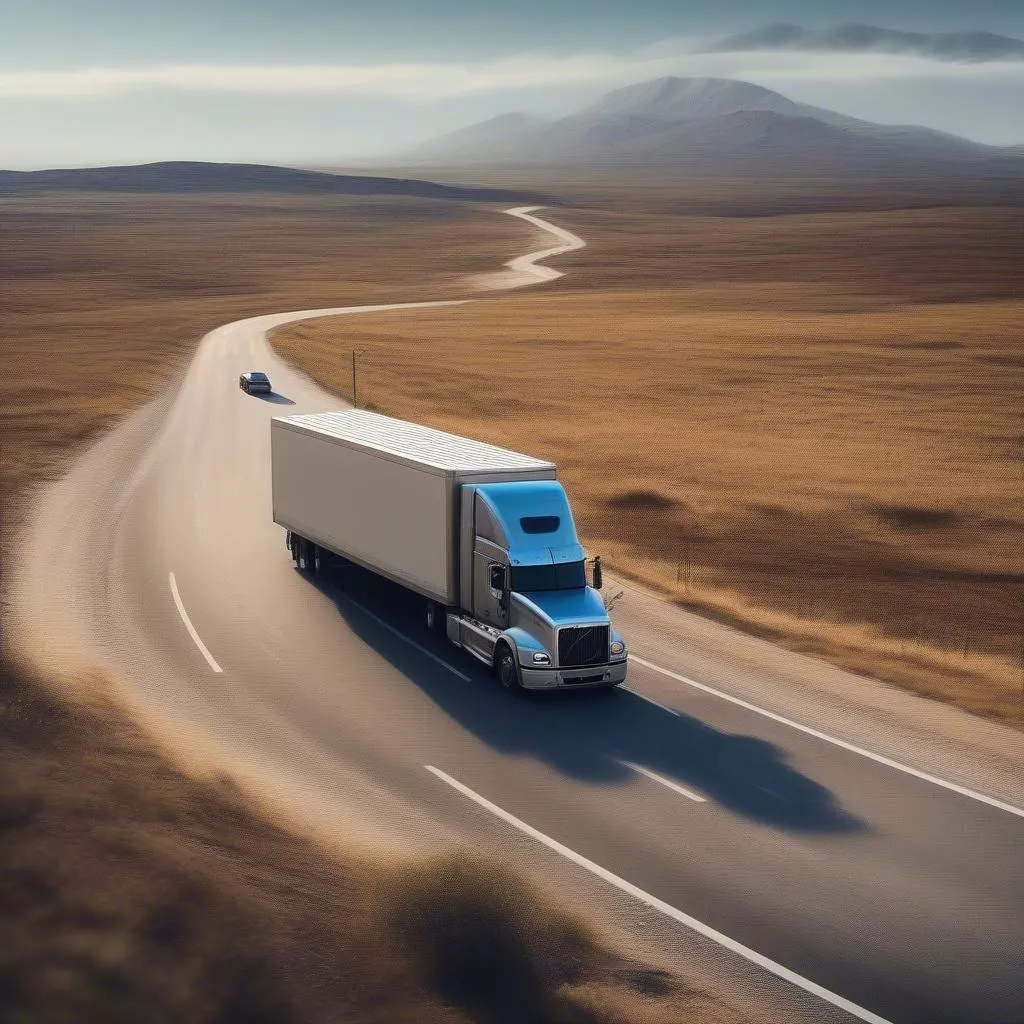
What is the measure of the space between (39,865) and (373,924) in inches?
157

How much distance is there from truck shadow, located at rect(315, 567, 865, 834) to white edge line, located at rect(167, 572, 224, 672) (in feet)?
10.4

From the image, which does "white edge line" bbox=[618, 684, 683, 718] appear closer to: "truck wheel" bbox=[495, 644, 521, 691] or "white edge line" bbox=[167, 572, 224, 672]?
"truck wheel" bbox=[495, 644, 521, 691]

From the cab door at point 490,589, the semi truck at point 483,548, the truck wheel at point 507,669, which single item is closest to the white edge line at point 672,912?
the truck wheel at point 507,669

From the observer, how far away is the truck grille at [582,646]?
2331cm

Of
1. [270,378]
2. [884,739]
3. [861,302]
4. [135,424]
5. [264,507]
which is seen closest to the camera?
[884,739]

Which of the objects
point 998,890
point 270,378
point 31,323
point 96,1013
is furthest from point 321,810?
point 31,323

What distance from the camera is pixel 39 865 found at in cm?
1559

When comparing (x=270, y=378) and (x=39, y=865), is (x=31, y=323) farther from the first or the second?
(x=39, y=865)

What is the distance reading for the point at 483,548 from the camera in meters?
24.6

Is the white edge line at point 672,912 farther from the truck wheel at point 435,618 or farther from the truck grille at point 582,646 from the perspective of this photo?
the truck wheel at point 435,618

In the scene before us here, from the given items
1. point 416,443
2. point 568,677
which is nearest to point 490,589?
point 568,677

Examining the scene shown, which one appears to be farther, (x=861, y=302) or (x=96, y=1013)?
(x=861, y=302)

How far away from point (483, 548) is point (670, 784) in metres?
6.37

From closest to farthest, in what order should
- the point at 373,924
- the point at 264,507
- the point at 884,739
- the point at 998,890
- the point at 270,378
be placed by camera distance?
the point at 373,924 < the point at 998,890 < the point at 884,739 < the point at 264,507 < the point at 270,378
